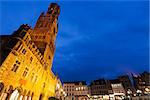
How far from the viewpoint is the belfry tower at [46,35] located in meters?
54.7

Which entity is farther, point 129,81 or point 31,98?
point 129,81

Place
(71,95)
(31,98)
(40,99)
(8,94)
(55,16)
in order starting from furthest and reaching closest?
1. (71,95)
2. (55,16)
3. (40,99)
4. (31,98)
5. (8,94)

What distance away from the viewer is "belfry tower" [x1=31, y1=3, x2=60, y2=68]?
54.7 m

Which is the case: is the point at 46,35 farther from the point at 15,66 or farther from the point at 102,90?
the point at 102,90

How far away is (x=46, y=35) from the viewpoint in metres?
58.7

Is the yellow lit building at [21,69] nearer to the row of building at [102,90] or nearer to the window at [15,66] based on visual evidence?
the window at [15,66]

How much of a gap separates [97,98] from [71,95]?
56.7ft

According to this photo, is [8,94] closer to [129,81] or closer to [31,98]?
[31,98]

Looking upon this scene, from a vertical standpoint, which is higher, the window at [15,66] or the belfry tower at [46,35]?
the belfry tower at [46,35]

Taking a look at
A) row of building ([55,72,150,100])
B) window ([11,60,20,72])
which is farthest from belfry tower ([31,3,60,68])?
row of building ([55,72,150,100])

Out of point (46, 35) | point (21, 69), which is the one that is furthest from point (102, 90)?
point (21, 69)

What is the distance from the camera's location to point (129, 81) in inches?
3920

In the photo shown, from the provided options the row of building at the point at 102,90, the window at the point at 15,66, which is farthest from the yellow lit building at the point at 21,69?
the row of building at the point at 102,90

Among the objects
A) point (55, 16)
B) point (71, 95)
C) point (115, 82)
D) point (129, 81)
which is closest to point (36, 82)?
point (55, 16)
